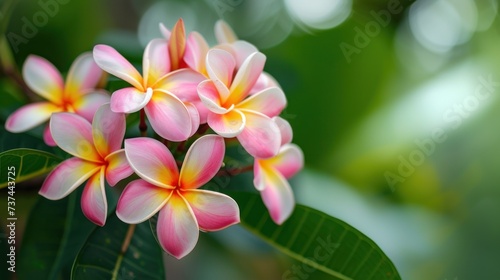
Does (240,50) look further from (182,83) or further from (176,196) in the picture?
(176,196)

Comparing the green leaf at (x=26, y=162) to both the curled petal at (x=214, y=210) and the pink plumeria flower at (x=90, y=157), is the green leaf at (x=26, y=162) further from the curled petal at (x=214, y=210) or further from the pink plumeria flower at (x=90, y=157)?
the curled petal at (x=214, y=210)

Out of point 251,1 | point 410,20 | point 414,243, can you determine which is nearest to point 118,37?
point 251,1

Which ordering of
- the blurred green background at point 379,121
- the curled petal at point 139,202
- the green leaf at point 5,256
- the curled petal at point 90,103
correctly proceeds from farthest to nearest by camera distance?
the blurred green background at point 379,121 → the green leaf at point 5,256 → the curled petal at point 90,103 → the curled petal at point 139,202

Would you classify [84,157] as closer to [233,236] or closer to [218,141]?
[218,141]

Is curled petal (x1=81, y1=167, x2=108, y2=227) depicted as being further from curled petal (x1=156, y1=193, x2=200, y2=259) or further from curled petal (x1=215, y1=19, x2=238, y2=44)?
curled petal (x1=215, y1=19, x2=238, y2=44)

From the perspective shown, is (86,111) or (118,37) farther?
(118,37)

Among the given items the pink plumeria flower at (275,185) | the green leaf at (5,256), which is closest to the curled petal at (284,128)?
the pink plumeria flower at (275,185)
